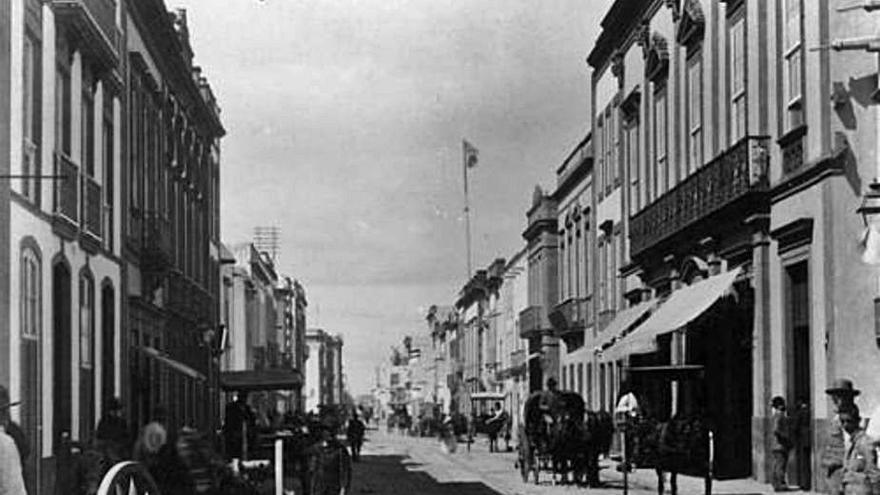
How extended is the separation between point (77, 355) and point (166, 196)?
506 inches

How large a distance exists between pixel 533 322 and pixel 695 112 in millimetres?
31035

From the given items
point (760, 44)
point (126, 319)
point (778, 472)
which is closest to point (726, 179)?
point (760, 44)

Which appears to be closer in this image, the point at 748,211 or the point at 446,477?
the point at 748,211

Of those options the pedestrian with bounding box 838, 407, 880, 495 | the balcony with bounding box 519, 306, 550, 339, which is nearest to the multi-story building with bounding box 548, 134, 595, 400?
the balcony with bounding box 519, 306, 550, 339

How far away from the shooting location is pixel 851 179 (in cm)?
2066

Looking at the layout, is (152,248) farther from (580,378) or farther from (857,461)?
(580,378)

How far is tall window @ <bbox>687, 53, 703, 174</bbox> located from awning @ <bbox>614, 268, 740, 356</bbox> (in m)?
2.92

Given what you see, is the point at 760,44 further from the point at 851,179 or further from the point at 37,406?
the point at 37,406

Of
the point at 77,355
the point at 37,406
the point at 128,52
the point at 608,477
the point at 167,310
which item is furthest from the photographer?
the point at 167,310

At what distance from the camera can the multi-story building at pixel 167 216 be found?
27.1 meters

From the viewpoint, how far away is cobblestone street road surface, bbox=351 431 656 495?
26062mm

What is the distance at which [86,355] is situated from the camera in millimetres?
21500

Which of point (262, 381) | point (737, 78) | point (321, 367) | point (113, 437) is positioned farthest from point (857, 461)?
point (321, 367)

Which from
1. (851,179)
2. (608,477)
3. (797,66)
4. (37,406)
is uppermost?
(797,66)
